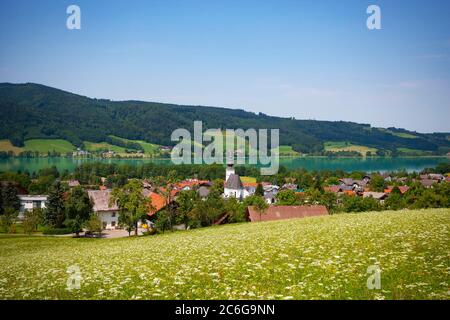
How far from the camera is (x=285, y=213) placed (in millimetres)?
64625

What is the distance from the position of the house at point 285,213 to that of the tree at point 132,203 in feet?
61.1

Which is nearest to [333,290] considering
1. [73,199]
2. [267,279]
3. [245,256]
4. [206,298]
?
[267,279]

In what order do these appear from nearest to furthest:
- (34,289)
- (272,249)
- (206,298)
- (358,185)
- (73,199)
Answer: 1. (206,298)
2. (34,289)
3. (272,249)
4. (73,199)
5. (358,185)

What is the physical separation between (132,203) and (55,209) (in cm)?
2671

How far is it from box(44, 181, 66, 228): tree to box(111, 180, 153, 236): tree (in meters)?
21.3

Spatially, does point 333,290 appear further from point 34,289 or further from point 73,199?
point 73,199

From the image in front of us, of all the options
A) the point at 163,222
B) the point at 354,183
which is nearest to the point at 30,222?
the point at 163,222

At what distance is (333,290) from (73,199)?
2343 inches

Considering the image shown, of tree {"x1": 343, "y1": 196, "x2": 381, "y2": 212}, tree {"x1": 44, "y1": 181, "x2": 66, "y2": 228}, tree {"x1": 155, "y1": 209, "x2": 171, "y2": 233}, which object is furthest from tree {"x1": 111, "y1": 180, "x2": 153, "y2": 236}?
tree {"x1": 343, "y1": 196, "x2": 381, "y2": 212}

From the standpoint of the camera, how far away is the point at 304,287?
10.6 metres

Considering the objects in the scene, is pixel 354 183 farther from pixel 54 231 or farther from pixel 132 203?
pixel 54 231

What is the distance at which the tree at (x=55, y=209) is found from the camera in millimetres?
70562

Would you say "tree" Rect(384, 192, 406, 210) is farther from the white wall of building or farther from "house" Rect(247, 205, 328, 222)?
the white wall of building
